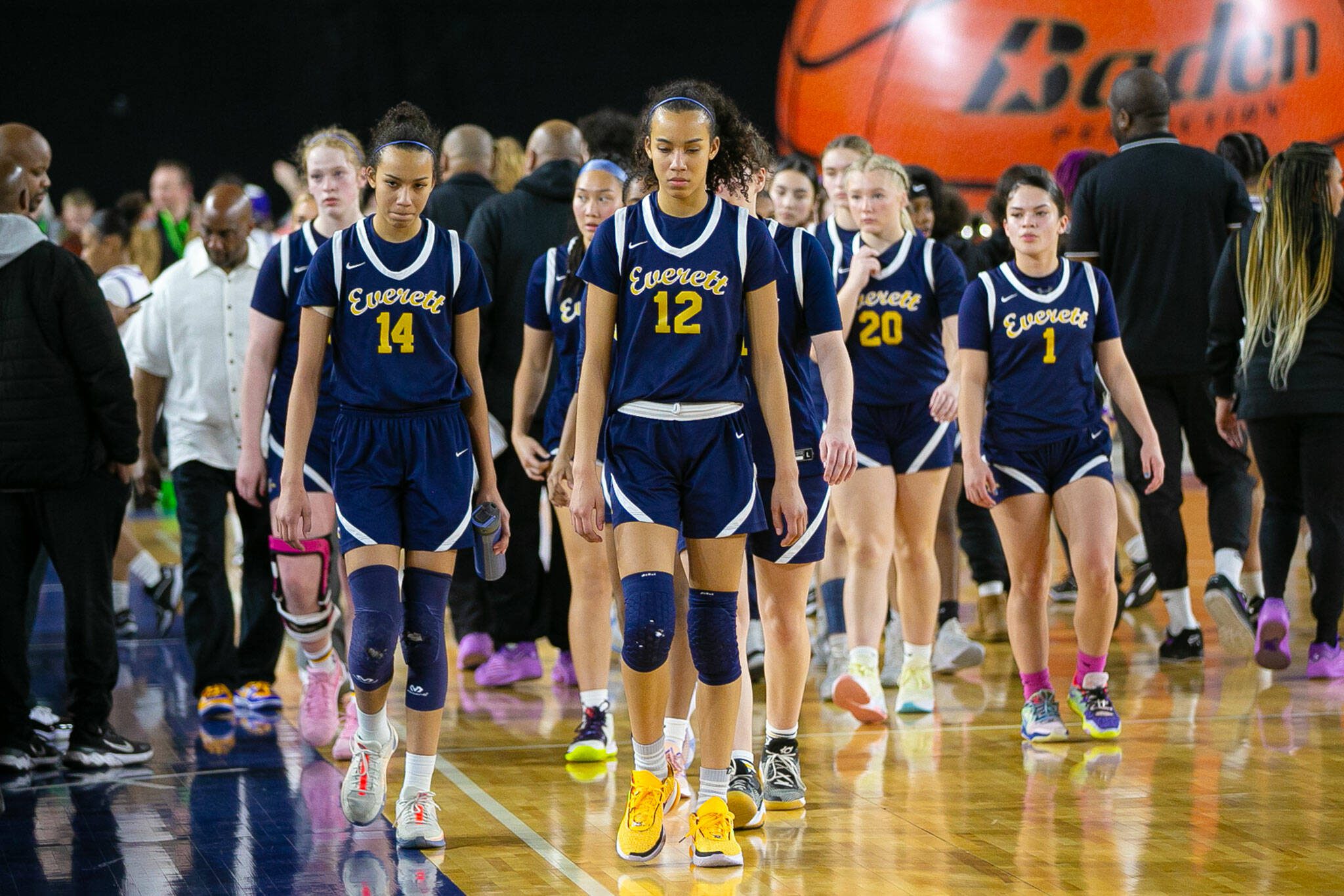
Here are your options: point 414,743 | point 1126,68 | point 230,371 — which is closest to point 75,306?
point 230,371

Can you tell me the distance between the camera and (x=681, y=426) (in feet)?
11.6

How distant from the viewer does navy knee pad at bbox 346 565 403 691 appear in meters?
3.77

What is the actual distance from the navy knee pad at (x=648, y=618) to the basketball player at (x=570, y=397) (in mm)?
1158

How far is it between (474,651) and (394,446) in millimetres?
2598

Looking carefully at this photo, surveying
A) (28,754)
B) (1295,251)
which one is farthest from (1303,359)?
(28,754)

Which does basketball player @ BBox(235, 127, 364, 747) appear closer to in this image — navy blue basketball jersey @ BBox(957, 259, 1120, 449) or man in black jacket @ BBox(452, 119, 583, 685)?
man in black jacket @ BBox(452, 119, 583, 685)

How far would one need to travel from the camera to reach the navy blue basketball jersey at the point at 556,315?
4777mm

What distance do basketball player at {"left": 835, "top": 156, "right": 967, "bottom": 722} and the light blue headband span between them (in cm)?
81

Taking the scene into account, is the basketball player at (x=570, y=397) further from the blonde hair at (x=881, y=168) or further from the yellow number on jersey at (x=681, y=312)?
the yellow number on jersey at (x=681, y=312)

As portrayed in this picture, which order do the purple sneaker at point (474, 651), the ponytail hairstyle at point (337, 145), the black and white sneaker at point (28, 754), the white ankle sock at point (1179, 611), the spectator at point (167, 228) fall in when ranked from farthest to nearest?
1. the spectator at point (167, 228)
2. the purple sneaker at point (474, 651)
3. the white ankle sock at point (1179, 611)
4. the ponytail hairstyle at point (337, 145)
5. the black and white sneaker at point (28, 754)

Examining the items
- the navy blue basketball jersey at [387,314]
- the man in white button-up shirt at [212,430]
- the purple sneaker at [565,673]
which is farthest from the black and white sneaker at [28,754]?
the purple sneaker at [565,673]

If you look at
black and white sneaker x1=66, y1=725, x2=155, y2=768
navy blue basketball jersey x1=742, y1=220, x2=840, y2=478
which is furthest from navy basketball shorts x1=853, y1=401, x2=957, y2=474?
black and white sneaker x1=66, y1=725, x2=155, y2=768

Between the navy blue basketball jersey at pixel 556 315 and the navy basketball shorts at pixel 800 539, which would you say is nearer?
the navy basketball shorts at pixel 800 539

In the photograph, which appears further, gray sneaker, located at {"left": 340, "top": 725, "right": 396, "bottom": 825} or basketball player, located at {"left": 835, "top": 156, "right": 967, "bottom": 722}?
basketball player, located at {"left": 835, "top": 156, "right": 967, "bottom": 722}
